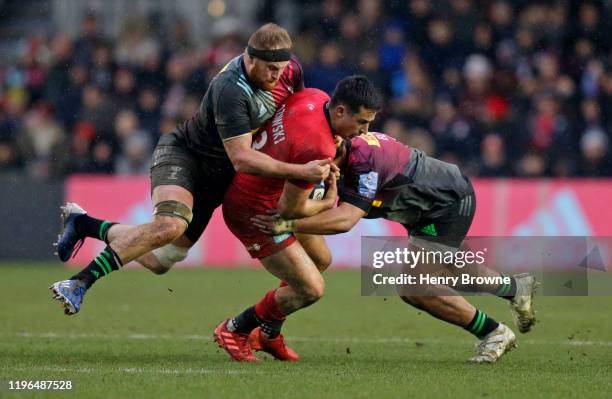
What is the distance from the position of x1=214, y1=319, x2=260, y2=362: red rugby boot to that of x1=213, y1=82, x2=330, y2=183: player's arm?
137 cm

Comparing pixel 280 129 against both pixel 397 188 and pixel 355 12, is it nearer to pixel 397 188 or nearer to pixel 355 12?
pixel 397 188

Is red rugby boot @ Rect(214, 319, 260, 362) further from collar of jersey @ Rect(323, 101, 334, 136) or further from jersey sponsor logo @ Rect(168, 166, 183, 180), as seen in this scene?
collar of jersey @ Rect(323, 101, 334, 136)

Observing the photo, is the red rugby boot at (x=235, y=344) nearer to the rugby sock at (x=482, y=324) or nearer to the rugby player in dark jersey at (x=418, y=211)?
the rugby player in dark jersey at (x=418, y=211)

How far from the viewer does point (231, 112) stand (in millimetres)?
7965

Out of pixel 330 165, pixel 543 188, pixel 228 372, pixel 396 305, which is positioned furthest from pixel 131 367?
pixel 543 188

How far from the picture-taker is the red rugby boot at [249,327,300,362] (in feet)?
27.9

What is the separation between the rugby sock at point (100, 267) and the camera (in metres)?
7.87

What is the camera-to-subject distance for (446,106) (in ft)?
58.6

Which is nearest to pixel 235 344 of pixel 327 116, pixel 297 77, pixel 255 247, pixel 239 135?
pixel 255 247

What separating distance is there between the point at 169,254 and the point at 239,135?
155 cm

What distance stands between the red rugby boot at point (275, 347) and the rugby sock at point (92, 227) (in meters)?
1.36

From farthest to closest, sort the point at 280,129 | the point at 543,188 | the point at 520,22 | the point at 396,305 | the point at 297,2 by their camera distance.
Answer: the point at 297,2, the point at 520,22, the point at 543,188, the point at 396,305, the point at 280,129

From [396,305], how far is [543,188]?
4.53 metres

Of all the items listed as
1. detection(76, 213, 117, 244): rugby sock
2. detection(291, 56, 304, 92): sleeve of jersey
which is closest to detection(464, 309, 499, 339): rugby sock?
detection(291, 56, 304, 92): sleeve of jersey
